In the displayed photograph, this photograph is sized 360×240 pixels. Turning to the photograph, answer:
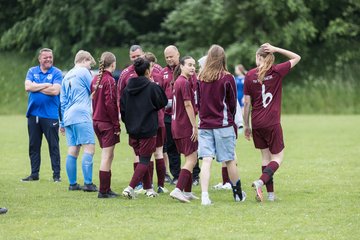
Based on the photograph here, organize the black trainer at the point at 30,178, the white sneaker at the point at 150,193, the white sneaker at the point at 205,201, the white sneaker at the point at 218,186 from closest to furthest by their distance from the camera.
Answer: the white sneaker at the point at 205,201 < the white sneaker at the point at 150,193 < the white sneaker at the point at 218,186 < the black trainer at the point at 30,178

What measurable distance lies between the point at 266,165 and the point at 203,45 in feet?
86.5

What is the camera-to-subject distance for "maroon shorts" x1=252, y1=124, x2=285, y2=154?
35.4 ft

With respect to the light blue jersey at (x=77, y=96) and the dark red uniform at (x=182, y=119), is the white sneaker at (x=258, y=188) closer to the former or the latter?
the dark red uniform at (x=182, y=119)

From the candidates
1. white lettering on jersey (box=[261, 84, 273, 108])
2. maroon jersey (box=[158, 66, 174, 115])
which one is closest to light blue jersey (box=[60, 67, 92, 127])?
maroon jersey (box=[158, 66, 174, 115])

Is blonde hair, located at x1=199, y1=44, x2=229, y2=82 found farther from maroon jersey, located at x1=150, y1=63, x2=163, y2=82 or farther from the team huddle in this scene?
maroon jersey, located at x1=150, y1=63, x2=163, y2=82

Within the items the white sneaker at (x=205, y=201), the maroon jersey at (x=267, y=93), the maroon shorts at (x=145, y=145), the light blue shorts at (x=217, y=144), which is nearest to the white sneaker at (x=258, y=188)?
the light blue shorts at (x=217, y=144)

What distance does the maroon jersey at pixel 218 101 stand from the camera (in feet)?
34.7

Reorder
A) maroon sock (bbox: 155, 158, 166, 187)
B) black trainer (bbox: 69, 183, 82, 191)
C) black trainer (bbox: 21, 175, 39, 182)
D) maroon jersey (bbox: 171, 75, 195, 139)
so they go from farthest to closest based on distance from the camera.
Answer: black trainer (bbox: 21, 175, 39, 182) < black trainer (bbox: 69, 183, 82, 191) < maroon sock (bbox: 155, 158, 166, 187) < maroon jersey (bbox: 171, 75, 195, 139)

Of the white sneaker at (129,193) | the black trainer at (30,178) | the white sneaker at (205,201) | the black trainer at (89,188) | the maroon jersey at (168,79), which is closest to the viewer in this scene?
the white sneaker at (205,201)

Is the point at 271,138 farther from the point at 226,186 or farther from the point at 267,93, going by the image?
the point at 226,186

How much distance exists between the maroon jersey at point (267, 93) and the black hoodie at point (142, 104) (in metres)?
1.09

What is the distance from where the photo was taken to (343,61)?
36.9 meters

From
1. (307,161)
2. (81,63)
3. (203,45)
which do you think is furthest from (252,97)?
(203,45)

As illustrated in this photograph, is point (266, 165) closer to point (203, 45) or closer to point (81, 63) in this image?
point (81, 63)
